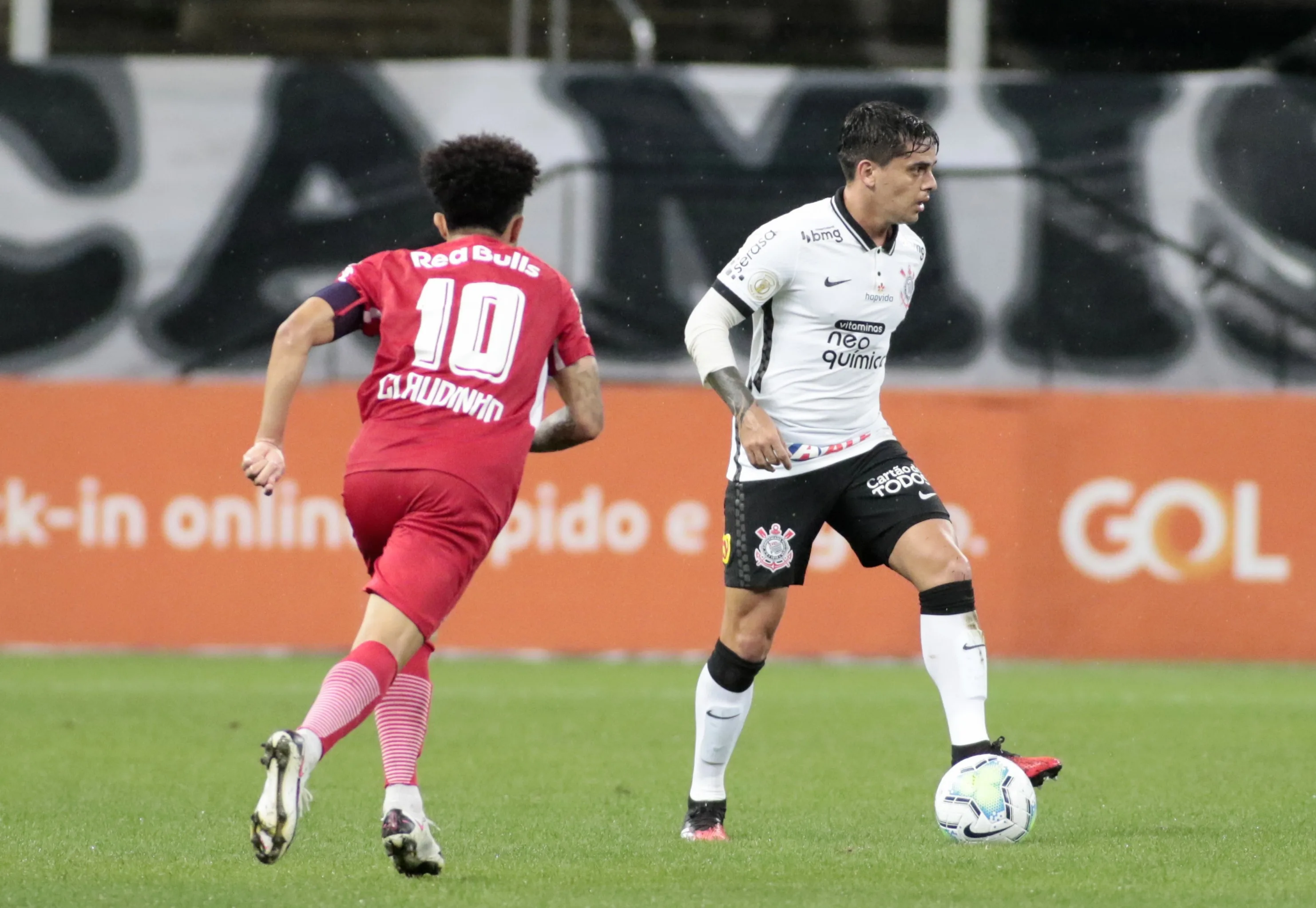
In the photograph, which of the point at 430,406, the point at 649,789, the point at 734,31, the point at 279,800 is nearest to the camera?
the point at 279,800

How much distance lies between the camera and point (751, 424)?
5.71m

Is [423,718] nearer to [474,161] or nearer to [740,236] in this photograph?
[474,161]

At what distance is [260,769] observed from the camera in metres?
7.44

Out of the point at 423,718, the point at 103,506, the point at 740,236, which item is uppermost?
the point at 740,236

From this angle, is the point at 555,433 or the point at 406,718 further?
the point at 555,433

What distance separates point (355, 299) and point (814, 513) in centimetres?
165

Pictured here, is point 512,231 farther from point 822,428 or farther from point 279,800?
point 279,800

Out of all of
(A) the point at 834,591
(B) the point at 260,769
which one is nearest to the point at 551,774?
(B) the point at 260,769

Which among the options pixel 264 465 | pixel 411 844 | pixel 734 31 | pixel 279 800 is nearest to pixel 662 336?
pixel 734 31

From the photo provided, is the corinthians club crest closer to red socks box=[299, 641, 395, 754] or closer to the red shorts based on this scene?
the red shorts

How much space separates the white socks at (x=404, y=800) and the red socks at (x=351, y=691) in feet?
0.76

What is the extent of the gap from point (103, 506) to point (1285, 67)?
9.04 meters

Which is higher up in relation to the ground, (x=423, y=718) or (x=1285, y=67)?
(x=1285, y=67)

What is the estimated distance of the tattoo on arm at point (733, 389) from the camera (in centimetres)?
579
